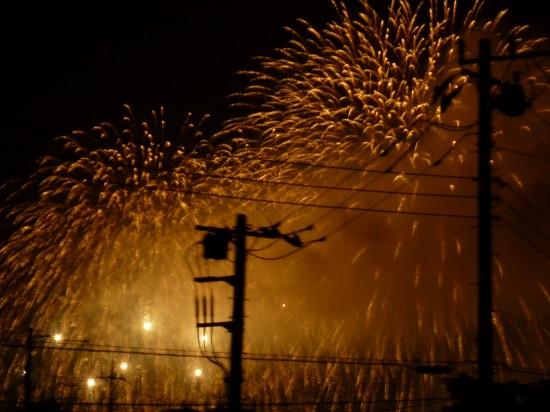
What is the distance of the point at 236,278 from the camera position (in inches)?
830

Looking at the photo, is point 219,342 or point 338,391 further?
point 338,391

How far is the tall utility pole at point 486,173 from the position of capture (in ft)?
55.7

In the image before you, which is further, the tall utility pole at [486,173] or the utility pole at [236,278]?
the utility pole at [236,278]

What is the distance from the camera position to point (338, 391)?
43438 mm

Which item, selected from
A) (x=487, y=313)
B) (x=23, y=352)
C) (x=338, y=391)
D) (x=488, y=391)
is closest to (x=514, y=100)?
(x=487, y=313)

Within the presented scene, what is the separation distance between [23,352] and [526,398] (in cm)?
3185

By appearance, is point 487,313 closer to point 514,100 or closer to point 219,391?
point 514,100

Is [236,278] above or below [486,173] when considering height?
below

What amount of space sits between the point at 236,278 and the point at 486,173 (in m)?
6.52

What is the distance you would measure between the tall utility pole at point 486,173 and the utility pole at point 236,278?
18.9 feet

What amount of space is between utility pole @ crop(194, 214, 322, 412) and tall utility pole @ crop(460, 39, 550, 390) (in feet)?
18.9

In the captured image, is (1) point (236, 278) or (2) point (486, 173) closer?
(2) point (486, 173)

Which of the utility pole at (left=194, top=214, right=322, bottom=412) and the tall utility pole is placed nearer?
the tall utility pole

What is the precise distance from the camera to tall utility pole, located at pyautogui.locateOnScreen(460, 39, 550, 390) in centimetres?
1698
